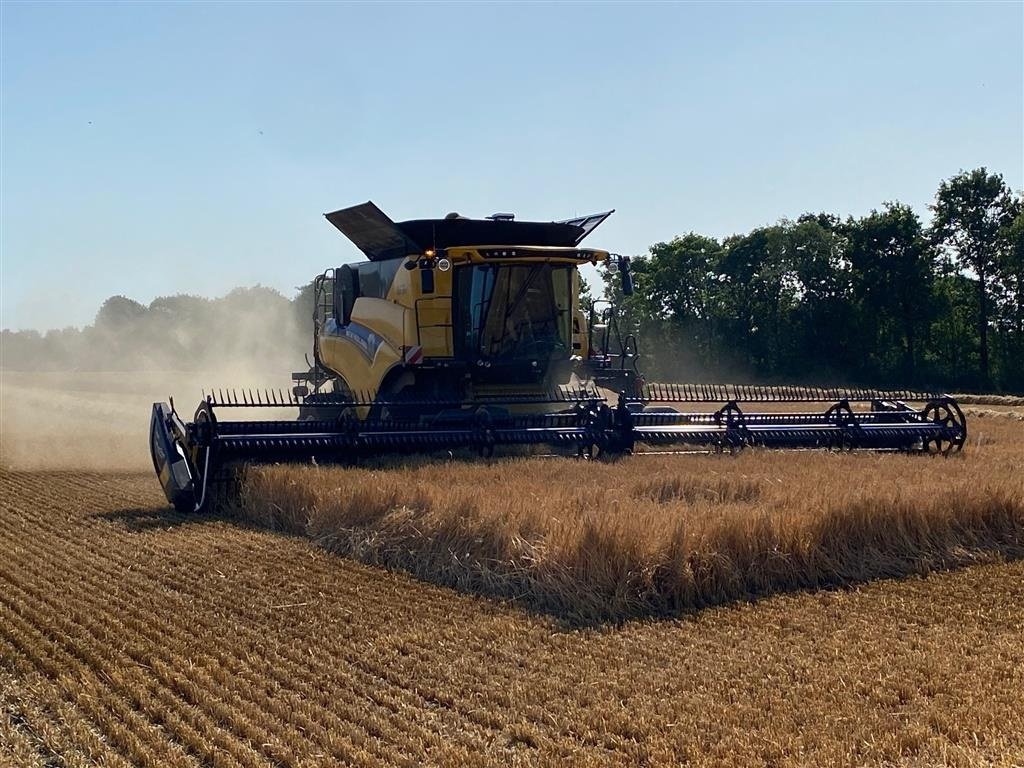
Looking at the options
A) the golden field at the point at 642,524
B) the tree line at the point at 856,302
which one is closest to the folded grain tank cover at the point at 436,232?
the golden field at the point at 642,524

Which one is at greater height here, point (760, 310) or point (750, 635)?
point (760, 310)

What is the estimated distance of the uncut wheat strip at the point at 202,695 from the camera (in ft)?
11.9

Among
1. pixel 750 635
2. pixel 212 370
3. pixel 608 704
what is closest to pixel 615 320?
pixel 750 635

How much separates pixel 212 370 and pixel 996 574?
21339 mm

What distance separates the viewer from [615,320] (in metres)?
11.7

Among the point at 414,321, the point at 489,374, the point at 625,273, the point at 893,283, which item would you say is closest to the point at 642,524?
the point at 489,374

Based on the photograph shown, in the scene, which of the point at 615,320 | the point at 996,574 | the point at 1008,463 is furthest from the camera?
the point at 615,320

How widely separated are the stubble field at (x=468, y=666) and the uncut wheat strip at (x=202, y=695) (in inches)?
0.5

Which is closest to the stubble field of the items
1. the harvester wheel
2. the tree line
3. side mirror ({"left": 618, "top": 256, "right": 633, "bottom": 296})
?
the harvester wheel

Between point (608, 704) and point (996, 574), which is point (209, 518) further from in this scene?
point (996, 574)

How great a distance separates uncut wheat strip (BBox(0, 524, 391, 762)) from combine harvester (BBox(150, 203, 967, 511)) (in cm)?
420

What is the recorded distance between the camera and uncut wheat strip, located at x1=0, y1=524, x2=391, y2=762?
3.63 meters

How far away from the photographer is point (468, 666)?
4.39 metres

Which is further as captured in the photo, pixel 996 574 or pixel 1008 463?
pixel 1008 463
